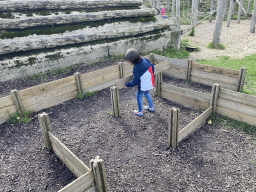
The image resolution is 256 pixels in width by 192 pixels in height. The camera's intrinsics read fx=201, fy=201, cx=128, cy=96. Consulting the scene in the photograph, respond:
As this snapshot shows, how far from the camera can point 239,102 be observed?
4.48 meters

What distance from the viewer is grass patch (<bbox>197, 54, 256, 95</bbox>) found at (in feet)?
20.3

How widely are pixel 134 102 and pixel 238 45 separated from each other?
10.1 meters

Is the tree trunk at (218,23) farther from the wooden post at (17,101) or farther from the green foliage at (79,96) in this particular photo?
the wooden post at (17,101)

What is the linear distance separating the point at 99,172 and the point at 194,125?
100 inches

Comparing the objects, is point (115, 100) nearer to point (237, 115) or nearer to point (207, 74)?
point (237, 115)

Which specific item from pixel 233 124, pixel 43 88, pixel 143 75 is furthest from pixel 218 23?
pixel 43 88

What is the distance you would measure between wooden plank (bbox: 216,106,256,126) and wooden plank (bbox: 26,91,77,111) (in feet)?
13.4

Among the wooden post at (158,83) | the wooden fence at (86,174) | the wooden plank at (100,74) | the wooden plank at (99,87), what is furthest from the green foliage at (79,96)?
the wooden fence at (86,174)

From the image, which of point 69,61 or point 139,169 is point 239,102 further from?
point 69,61

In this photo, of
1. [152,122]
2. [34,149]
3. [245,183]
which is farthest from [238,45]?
[34,149]

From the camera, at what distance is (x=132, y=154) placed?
398 cm

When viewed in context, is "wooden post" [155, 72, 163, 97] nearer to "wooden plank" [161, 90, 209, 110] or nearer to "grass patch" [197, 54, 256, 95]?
"wooden plank" [161, 90, 209, 110]

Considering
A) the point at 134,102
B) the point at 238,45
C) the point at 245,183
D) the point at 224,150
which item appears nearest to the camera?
the point at 245,183

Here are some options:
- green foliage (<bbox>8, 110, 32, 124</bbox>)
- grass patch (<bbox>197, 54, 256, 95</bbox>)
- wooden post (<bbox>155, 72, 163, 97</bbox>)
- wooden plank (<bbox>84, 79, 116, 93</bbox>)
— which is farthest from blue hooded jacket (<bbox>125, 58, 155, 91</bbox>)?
grass patch (<bbox>197, 54, 256, 95</bbox>)
